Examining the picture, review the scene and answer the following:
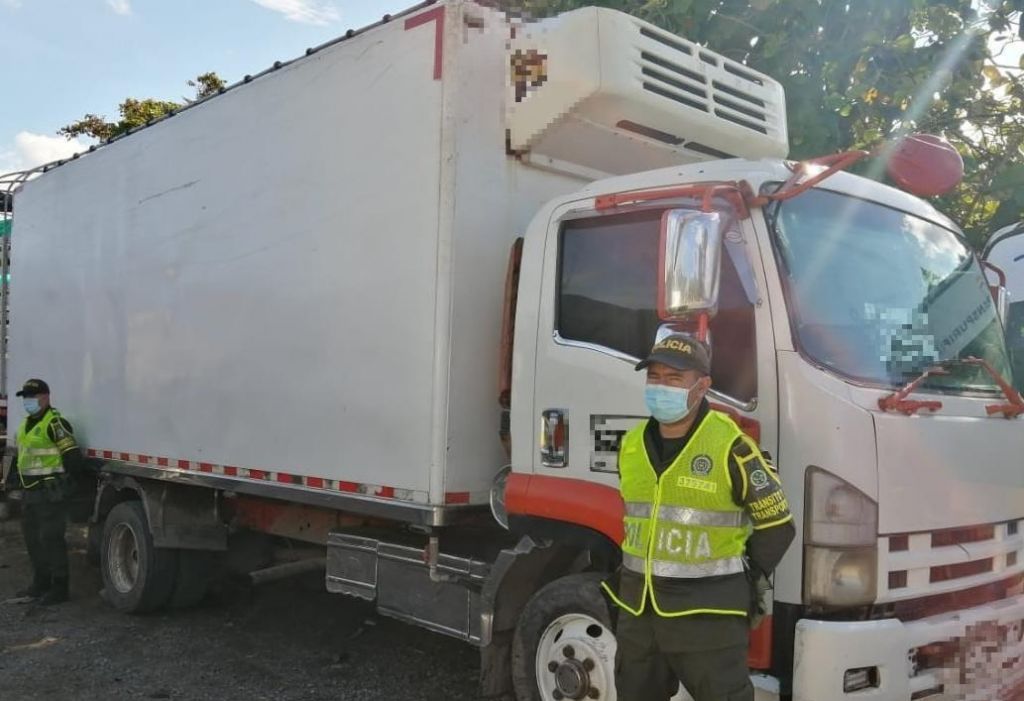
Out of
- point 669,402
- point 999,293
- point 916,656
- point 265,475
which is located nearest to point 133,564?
point 265,475

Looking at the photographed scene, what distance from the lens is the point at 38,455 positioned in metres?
6.72

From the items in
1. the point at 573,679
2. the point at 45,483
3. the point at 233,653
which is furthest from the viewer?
the point at 45,483

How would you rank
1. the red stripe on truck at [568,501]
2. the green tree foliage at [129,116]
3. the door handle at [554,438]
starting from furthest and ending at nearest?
the green tree foliage at [129,116] → the door handle at [554,438] → the red stripe on truck at [568,501]

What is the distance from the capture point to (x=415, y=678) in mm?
5152

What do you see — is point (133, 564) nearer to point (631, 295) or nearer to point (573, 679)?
point (573, 679)

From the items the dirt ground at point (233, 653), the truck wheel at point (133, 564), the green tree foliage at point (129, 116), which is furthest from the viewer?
the green tree foliage at point (129, 116)

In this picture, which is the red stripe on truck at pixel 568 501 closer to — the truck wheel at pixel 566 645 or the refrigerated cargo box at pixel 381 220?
the truck wheel at pixel 566 645

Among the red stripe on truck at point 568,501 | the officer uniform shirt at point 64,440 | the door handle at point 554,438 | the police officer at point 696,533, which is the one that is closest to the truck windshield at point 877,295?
the police officer at point 696,533

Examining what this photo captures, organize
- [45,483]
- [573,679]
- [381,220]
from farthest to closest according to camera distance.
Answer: [45,483]
[381,220]
[573,679]

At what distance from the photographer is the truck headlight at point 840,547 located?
9.50ft

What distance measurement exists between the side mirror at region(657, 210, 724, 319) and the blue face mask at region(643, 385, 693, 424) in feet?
0.85

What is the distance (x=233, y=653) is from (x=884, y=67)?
6614mm

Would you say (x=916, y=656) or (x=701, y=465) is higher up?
(x=701, y=465)

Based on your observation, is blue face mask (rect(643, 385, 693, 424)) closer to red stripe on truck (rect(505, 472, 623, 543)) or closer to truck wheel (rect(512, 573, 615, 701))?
red stripe on truck (rect(505, 472, 623, 543))
